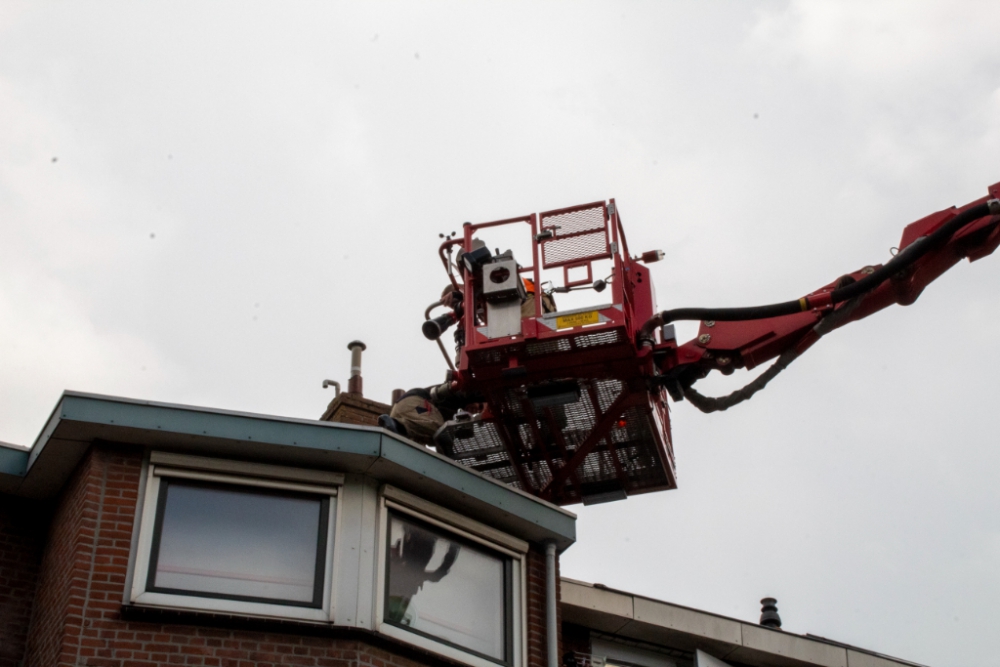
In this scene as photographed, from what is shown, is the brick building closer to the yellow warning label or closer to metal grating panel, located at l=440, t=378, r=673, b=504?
the yellow warning label

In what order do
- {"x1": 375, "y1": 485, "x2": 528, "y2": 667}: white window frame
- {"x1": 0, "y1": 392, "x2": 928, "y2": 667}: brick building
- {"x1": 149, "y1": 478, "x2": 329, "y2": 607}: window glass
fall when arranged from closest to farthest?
{"x1": 0, "y1": 392, "x2": 928, "y2": 667}: brick building → {"x1": 149, "y1": 478, "x2": 329, "y2": 607}: window glass → {"x1": 375, "y1": 485, "x2": 528, "y2": 667}: white window frame

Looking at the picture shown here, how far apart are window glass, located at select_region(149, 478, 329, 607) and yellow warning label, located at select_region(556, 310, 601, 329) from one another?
394 cm

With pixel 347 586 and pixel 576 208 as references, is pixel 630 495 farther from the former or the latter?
pixel 347 586

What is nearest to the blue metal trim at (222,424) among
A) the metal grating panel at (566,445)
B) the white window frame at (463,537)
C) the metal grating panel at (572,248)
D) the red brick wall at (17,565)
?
the white window frame at (463,537)

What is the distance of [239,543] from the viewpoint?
1126 centimetres

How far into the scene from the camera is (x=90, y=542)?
10.9 meters

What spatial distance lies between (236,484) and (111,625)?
1606 mm

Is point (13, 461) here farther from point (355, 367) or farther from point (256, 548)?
point (355, 367)

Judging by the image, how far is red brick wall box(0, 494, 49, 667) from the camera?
456 inches

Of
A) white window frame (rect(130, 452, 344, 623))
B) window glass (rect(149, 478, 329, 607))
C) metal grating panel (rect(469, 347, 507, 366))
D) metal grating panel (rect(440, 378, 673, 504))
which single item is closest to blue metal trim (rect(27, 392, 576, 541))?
white window frame (rect(130, 452, 344, 623))

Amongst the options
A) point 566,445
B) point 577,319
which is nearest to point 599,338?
point 577,319

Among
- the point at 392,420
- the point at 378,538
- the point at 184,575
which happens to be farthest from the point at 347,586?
the point at 392,420

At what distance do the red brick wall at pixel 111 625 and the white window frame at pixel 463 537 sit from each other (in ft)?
0.65

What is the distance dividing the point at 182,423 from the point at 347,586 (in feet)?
6.37
